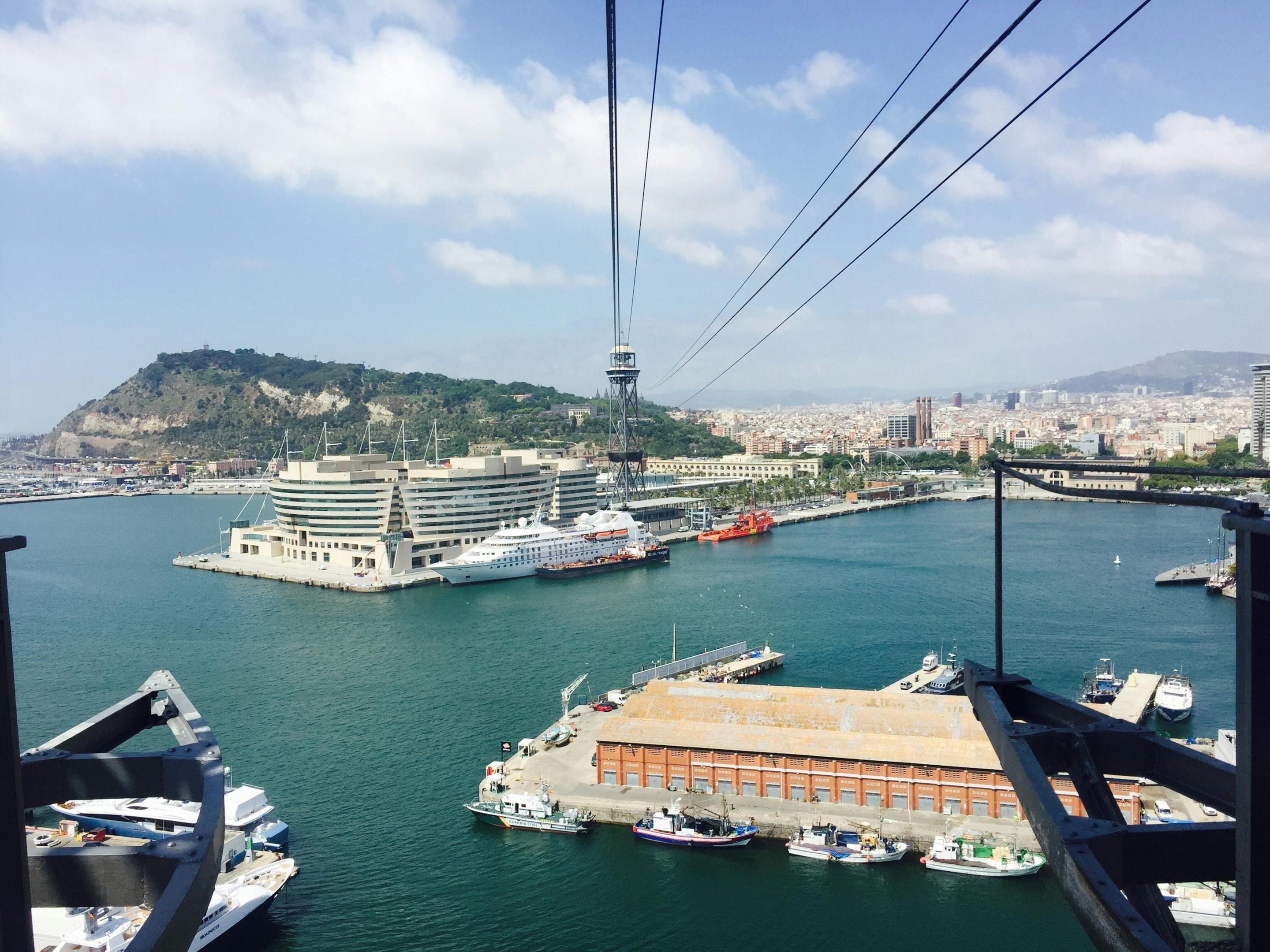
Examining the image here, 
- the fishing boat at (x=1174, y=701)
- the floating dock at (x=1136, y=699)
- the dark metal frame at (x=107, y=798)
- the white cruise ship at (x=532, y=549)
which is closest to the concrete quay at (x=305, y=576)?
the white cruise ship at (x=532, y=549)

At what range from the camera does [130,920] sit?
3256 mm

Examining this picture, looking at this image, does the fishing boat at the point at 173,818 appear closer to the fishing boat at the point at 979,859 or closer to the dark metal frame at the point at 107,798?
the fishing boat at the point at 979,859

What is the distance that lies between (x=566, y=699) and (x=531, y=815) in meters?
1.27

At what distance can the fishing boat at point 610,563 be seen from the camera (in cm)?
1152

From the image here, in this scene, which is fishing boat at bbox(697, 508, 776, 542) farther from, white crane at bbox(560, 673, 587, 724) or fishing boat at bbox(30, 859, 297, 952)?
fishing boat at bbox(30, 859, 297, 952)

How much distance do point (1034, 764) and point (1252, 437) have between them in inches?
1100

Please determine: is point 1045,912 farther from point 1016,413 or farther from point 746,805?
point 1016,413

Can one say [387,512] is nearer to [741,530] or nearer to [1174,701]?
[741,530]

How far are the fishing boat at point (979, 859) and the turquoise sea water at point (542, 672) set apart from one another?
4 centimetres

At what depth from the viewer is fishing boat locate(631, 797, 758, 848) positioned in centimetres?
401

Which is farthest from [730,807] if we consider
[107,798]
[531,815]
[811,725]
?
[107,798]

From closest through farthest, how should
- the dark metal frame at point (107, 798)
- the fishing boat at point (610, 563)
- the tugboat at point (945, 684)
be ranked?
1. the dark metal frame at point (107, 798)
2. the tugboat at point (945, 684)
3. the fishing boat at point (610, 563)

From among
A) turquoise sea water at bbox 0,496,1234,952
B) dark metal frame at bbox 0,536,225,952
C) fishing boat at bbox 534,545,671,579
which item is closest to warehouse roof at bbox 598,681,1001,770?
turquoise sea water at bbox 0,496,1234,952

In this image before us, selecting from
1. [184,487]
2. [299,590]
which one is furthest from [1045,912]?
[184,487]
